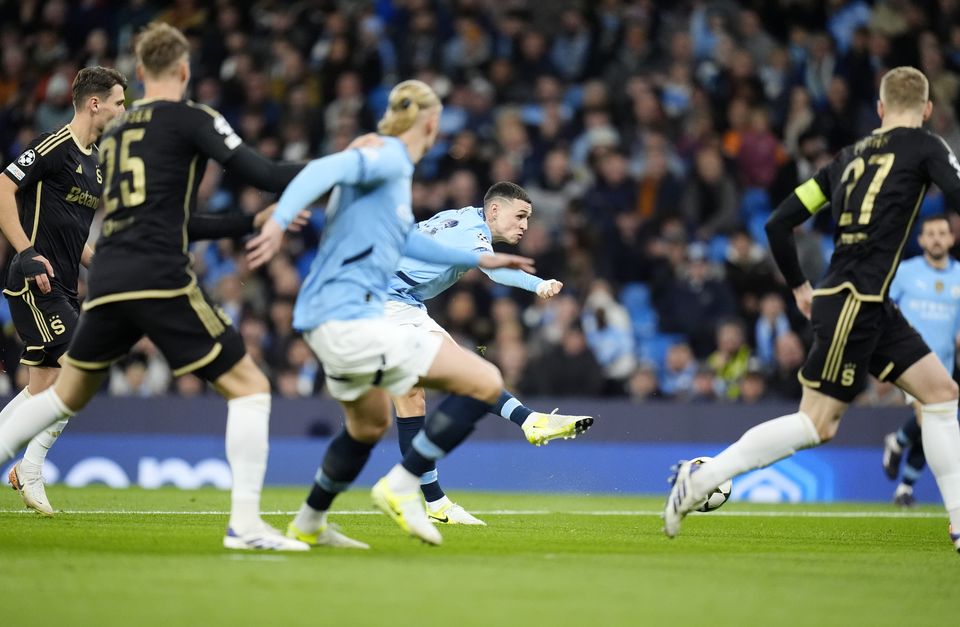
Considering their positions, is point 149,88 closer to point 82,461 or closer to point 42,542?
point 42,542

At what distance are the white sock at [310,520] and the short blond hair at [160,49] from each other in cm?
236

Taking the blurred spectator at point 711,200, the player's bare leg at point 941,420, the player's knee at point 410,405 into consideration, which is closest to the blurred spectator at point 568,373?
the blurred spectator at point 711,200

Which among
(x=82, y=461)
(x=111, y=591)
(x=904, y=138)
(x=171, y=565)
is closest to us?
(x=111, y=591)

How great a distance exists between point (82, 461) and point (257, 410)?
29.0ft

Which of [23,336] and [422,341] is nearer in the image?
[422,341]

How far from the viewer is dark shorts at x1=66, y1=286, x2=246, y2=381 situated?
21.7ft

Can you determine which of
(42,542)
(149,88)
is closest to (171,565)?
(42,542)

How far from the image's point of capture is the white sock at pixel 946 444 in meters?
7.80

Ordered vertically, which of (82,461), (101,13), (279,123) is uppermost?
(101,13)

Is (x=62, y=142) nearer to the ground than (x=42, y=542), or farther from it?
farther from it

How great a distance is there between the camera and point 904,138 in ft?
25.4

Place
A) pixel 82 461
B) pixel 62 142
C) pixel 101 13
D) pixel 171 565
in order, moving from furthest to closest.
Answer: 1. pixel 101 13
2. pixel 82 461
3. pixel 62 142
4. pixel 171 565

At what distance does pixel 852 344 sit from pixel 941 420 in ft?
2.48

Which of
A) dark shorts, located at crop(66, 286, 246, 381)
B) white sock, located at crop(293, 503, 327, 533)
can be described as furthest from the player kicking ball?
dark shorts, located at crop(66, 286, 246, 381)
